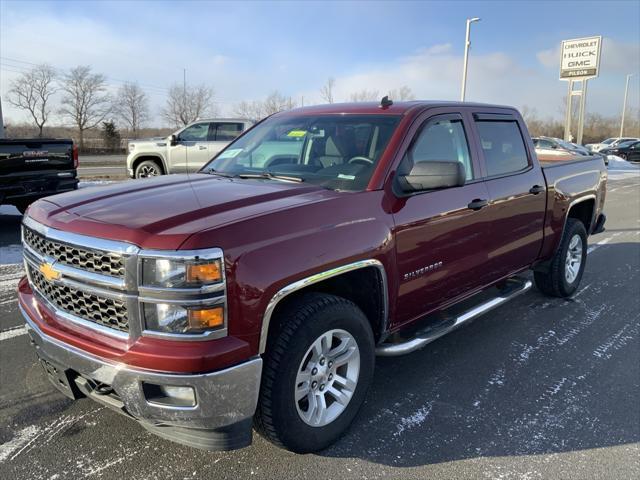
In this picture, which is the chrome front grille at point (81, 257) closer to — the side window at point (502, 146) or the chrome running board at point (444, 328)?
the chrome running board at point (444, 328)

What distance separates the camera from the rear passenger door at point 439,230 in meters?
3.20

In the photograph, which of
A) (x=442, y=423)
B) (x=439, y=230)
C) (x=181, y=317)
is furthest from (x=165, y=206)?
(x=442, y=423)

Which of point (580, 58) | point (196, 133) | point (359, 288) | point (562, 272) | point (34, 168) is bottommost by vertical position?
point (562, 272)

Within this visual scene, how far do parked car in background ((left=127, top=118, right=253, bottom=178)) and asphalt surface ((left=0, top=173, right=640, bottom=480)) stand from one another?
9.15 metres

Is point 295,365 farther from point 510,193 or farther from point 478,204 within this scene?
point 510,193

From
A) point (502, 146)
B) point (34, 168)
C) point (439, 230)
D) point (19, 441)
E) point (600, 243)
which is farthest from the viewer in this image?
point (600, 243)

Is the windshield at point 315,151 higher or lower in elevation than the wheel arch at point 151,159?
higher

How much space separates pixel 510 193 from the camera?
419 centimetres

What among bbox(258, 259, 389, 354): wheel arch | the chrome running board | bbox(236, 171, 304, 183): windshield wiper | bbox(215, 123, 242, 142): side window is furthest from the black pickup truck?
the chrome running board

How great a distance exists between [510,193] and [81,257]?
3.26 metres

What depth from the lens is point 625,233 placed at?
9406mm

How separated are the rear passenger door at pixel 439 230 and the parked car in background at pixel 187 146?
33.4 ft

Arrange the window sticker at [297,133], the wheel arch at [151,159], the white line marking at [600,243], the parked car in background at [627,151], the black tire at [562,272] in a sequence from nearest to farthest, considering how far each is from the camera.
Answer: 1. the window sticker at [297,133]
2. the black tire at [562,272]
3. the white line marking at [600,243]
4. the wheel arch at [151,159]
5. the parked car in background at [627,151]

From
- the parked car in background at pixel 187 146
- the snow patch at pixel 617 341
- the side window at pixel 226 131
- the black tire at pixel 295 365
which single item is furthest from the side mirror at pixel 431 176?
the side window at pixel 226 131
